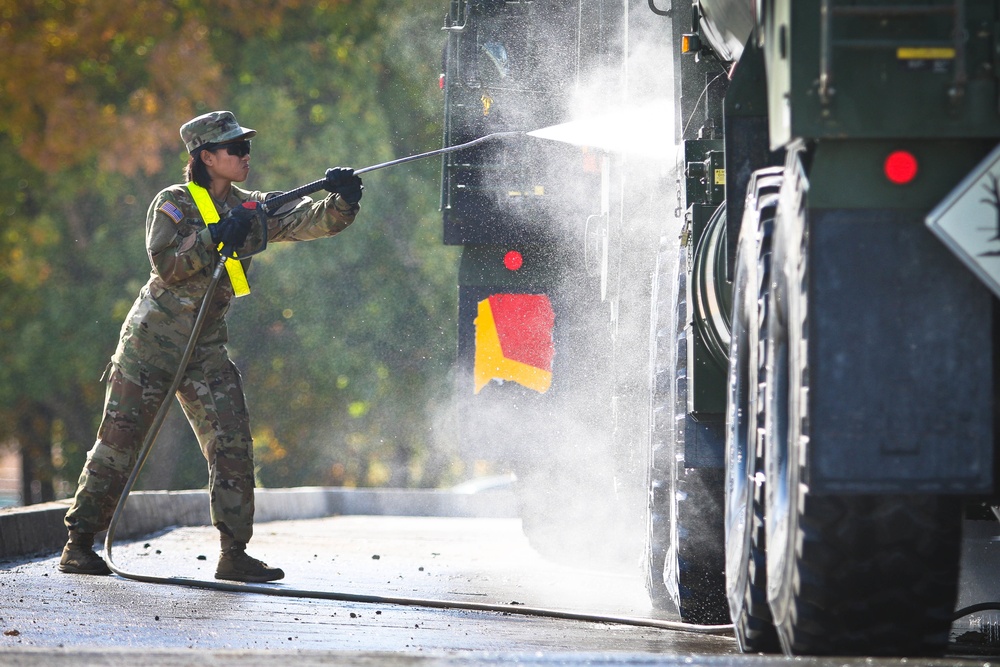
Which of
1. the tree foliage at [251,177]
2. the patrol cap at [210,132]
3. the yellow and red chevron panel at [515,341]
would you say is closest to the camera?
the patrol cap at [210,132]

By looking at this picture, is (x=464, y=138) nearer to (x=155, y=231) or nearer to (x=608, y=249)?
(x=608, y=249)

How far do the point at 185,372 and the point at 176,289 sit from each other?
355mm

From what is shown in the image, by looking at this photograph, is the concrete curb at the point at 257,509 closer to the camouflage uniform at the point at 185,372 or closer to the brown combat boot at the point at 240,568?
the camouflage uniform at the point at 185,372

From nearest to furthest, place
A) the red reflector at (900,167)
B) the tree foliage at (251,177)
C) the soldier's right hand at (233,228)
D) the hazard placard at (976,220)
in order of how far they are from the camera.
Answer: the hazard placard at (976,220) < the red reflector at (900,167) < the soldier's right hand at (233,228) < the tree foliage at (251,177)

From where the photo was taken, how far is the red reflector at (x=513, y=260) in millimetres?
9694

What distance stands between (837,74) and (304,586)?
4041 millimetres

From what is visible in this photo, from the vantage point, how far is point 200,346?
7.14 metres

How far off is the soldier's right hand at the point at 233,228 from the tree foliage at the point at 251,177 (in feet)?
38.6

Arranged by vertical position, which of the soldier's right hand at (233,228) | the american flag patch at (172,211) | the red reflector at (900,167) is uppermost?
the american flag patch at (172,211)

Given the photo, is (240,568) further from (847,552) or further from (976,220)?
(976,220)

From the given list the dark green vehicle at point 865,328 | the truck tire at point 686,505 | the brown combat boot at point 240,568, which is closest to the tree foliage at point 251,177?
the brown combat boot at point 240,568

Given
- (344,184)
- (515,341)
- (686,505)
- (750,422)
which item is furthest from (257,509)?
(750,422)

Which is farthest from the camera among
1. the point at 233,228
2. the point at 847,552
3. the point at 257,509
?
the point at 257,509

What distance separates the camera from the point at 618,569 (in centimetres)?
893
